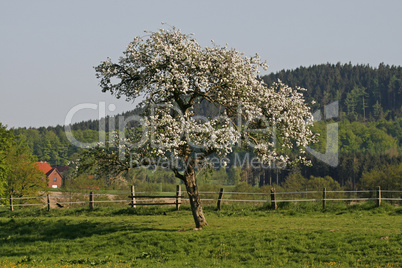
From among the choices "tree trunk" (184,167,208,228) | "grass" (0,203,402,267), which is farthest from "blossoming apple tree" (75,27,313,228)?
"grass" (0,203,402,267)

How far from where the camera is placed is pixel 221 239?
78.0 feet

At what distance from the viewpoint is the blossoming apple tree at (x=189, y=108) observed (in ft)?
80.7

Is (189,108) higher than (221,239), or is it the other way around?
(189,108)

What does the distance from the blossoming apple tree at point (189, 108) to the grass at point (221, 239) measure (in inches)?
133

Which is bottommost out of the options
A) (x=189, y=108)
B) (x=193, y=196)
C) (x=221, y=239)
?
(x=221, y=239)

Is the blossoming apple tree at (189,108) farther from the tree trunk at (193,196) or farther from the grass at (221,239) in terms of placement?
the grass at (221,239)

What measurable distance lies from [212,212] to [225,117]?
11303 millimetres

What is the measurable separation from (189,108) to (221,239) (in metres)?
8.08

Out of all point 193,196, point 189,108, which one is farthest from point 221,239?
point 189,108

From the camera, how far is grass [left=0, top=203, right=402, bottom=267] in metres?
20.7

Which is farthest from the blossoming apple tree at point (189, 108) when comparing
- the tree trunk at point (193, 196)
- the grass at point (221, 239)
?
the grass at point (221, 239)

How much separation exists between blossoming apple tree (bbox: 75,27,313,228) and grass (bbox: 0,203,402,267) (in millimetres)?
3375

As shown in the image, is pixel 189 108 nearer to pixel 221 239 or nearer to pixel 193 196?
pixel 193 196

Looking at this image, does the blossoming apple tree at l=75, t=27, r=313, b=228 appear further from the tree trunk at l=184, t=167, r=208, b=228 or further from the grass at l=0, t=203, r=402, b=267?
the grass at l=0, t=203, r=402, b=267
